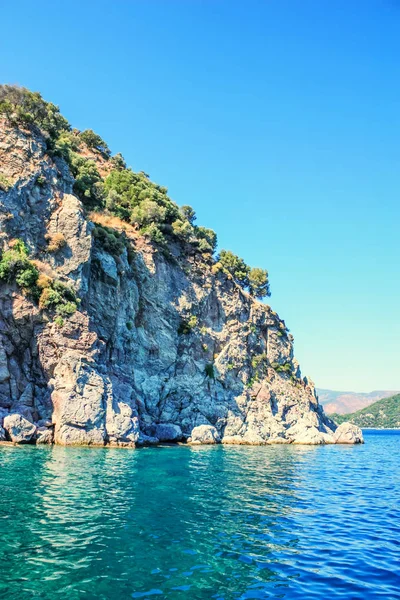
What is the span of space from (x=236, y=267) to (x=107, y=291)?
1398 inches

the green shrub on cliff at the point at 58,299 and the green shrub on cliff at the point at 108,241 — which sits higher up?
the green shrub on cliff at the point at 108,241

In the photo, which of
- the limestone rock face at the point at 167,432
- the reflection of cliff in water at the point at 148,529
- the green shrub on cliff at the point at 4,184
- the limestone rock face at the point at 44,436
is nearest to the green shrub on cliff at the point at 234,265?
the limestone rock face at the point at 167,432

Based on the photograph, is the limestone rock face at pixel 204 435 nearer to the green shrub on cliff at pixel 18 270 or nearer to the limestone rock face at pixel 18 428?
the limestone rock face at pixel 18 428

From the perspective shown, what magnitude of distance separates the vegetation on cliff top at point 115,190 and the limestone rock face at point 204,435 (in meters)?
22.5

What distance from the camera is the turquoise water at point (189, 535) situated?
8.76 m

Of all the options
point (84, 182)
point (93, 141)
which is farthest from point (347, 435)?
point (93, 141)

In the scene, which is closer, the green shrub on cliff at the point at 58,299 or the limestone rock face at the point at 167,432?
the green shrub on cliff at the point at 58,299

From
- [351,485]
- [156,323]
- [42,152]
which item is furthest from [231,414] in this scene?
[42,152]

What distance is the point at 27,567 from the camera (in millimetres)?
9078

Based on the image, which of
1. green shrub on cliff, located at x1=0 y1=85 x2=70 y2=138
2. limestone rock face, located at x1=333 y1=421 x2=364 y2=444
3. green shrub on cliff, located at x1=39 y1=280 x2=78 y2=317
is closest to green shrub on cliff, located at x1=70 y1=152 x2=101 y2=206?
green shrub on cliff, located at x1=0 y1=85 x2=70 y2=138

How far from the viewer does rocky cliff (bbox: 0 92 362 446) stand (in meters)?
33.2

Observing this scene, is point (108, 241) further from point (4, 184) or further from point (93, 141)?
point (93, 141)

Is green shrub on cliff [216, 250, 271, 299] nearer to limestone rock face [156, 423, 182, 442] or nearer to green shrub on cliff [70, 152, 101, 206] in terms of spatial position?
green shrub on cliff [70, 152, 101, 206]

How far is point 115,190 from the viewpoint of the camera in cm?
5962
